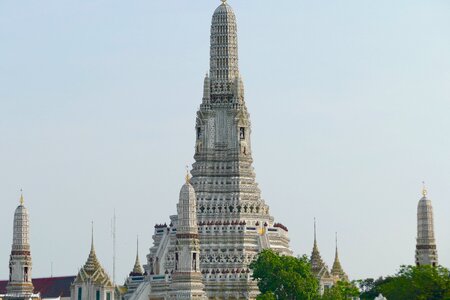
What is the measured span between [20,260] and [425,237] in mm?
33949

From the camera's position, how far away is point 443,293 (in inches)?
6496

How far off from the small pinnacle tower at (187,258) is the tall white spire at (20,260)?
43.7 feet

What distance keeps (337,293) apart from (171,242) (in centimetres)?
2354

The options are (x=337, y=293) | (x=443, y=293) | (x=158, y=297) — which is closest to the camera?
(x=443, y=293)

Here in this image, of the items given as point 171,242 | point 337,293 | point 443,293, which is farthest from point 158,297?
point 443,293

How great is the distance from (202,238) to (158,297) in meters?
6.92

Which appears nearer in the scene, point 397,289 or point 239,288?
point 397,289

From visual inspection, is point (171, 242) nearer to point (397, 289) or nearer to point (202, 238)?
point (202, 238)

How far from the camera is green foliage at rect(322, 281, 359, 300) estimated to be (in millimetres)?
177625

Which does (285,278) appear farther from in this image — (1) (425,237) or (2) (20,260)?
(2) (20,260)

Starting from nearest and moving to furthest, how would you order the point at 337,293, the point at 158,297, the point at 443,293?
the point at 443,293 → the point at 337,293 → the point at 158,297

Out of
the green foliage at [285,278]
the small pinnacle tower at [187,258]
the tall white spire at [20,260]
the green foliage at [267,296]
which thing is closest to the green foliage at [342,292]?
the green foliage at [285,278]

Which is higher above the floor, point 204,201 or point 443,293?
point 204,201

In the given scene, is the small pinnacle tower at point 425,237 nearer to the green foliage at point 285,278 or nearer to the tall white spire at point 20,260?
the green foliage at point 285,278
